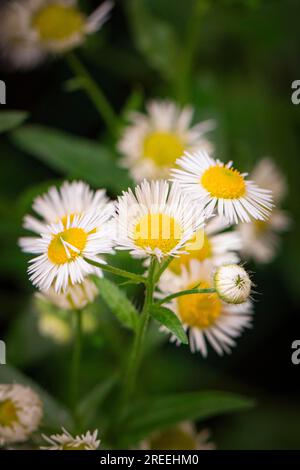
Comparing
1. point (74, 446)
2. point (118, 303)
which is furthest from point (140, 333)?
point (74, 446)

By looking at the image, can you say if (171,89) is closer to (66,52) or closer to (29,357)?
(66,52)

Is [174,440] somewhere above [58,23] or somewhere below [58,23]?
below

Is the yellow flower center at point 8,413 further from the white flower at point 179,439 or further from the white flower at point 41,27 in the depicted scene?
the white flower at point 41,27

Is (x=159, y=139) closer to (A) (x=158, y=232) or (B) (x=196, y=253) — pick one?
(B) (x=196, y=253)

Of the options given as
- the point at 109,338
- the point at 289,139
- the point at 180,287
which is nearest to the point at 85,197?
the point at 180,287

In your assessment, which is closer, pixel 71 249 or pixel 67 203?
pixel 71 249
